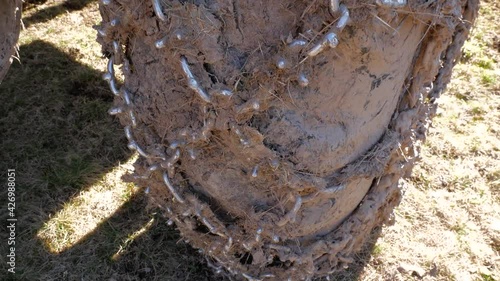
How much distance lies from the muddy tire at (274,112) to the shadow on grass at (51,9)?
1970 millimetres

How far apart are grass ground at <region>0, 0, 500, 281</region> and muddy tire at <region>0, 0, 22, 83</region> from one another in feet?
1.62

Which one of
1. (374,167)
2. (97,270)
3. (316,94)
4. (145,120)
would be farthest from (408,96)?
(97,270)

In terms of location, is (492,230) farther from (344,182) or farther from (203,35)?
(203,35)

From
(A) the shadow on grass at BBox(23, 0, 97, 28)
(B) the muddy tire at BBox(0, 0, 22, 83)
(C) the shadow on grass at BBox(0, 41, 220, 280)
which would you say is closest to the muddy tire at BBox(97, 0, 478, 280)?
(C) the shadow on grass at BBox(0, 41, 220, 280)

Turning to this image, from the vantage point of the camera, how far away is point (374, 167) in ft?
4.76

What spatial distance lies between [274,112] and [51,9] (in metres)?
2.45

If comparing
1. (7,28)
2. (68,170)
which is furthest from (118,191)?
(7,28)

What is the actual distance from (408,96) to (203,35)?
0.67 metres

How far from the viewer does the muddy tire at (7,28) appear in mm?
2012

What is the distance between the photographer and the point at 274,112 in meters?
1.28

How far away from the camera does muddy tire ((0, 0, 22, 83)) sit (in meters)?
2.01

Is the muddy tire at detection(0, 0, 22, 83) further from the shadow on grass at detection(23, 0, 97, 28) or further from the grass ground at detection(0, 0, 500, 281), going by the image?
the shadow on grass at detection(23, 0, 97, 28)

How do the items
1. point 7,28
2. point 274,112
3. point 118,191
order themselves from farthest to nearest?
point 118,191, point 7,28, point 274,112

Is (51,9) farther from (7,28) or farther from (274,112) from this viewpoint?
(274,112)
